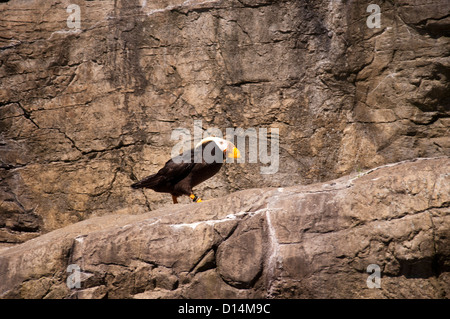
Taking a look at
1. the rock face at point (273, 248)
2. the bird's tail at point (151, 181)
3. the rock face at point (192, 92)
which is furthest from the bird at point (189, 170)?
the rock face at point (192, 92)

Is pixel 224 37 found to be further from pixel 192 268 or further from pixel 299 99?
pixel 192 268

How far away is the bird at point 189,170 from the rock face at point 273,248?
2.21ft

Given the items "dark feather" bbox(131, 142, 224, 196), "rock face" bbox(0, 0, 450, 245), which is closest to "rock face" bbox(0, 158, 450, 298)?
"dark feather" bbox(131, 142, 224, 196)

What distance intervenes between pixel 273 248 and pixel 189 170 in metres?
1.41

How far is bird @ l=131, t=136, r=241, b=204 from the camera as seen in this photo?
16.4ft

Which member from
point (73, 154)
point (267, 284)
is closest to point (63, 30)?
point (73, 154)

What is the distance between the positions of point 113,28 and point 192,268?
307 cm

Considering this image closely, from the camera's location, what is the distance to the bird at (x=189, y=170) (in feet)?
16.4

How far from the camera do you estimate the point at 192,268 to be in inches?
156

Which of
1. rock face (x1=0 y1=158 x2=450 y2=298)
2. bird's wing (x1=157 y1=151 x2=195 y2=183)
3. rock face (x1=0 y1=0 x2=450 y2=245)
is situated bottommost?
rock face (x1=0 y1=158 x2=450 y2=298)

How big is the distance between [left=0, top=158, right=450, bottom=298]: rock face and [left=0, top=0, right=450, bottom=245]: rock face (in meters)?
1.59

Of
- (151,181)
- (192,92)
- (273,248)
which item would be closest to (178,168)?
(151,181)

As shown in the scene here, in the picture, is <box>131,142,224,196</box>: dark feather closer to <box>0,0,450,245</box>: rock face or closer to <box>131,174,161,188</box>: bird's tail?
<box>131,174,161,188</box>: bird's tail

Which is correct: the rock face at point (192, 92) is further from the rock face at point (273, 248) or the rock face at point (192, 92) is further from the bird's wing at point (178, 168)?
the rock face at point (273, 248)
